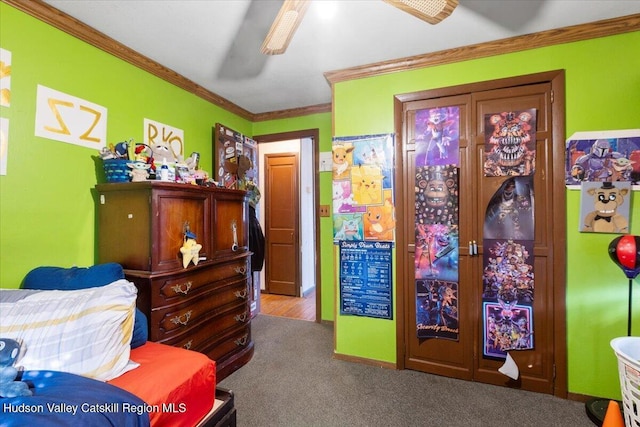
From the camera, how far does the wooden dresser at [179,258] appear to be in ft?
5.88

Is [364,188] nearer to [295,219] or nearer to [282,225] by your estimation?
[295,219]

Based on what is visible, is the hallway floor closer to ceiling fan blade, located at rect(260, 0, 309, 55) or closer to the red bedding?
the red bedding

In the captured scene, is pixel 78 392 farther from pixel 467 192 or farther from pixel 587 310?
pixel 587 310

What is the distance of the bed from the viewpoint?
948 millimetres

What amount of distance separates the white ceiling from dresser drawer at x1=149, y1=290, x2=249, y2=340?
1865mm

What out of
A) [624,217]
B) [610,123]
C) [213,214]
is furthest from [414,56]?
[213,214]

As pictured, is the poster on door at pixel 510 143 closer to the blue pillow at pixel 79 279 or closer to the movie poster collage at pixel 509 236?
the movie poster collage at pixel 509 236

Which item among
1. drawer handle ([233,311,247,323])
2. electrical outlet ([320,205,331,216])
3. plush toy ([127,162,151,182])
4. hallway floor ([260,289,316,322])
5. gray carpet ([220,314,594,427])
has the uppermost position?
plush toy ([127,162,151,182])

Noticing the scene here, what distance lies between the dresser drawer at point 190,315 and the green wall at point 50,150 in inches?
21.7

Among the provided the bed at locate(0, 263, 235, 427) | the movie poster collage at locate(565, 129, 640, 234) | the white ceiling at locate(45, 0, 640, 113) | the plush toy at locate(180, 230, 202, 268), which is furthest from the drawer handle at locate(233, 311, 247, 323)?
the movie poster collage at locate(565, 129, 640, 234)

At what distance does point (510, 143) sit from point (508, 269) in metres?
0.93

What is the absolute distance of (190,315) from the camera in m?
1.98

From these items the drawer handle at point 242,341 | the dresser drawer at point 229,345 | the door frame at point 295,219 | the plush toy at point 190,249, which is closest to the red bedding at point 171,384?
the plush toy at point 190,249

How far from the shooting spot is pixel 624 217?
188cm
